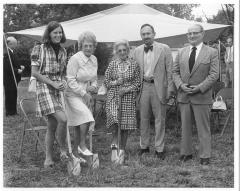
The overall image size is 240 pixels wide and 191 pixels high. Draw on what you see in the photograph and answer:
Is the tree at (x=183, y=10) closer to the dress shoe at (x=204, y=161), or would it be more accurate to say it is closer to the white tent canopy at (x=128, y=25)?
the white tent canopy at (x=128, y=25)

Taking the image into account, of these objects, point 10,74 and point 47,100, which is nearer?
point 47,100

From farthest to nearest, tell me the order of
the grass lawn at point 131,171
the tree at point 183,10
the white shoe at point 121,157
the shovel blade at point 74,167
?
the tree at point 183,10 < the white shoe at point 121,157 < the shovel blade at point 74,167 < the grass lawn at point 131,171

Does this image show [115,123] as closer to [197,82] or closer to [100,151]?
[100,151]

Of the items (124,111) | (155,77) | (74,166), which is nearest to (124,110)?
(124,111)

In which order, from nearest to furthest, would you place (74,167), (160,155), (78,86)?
(74,167), (78,86), (160,155)

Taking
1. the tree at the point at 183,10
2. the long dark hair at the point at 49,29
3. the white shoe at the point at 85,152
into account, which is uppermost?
the tree at the point at 183,10

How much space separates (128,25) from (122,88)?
318 centimetres

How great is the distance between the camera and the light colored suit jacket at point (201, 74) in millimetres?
4539

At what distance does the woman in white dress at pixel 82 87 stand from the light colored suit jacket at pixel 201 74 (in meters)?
1.07

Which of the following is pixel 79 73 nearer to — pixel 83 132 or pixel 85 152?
pixel 83 132

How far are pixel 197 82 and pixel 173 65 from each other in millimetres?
405

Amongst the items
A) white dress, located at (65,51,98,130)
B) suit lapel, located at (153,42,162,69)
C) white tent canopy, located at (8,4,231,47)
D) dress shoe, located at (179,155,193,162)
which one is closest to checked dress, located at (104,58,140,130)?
suit lapel, located at (153,42,162,69)

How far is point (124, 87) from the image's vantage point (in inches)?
190

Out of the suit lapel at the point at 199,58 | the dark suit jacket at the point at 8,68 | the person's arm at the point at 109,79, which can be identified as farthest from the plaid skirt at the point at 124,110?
the dark suit jacket at the point at 8,68
